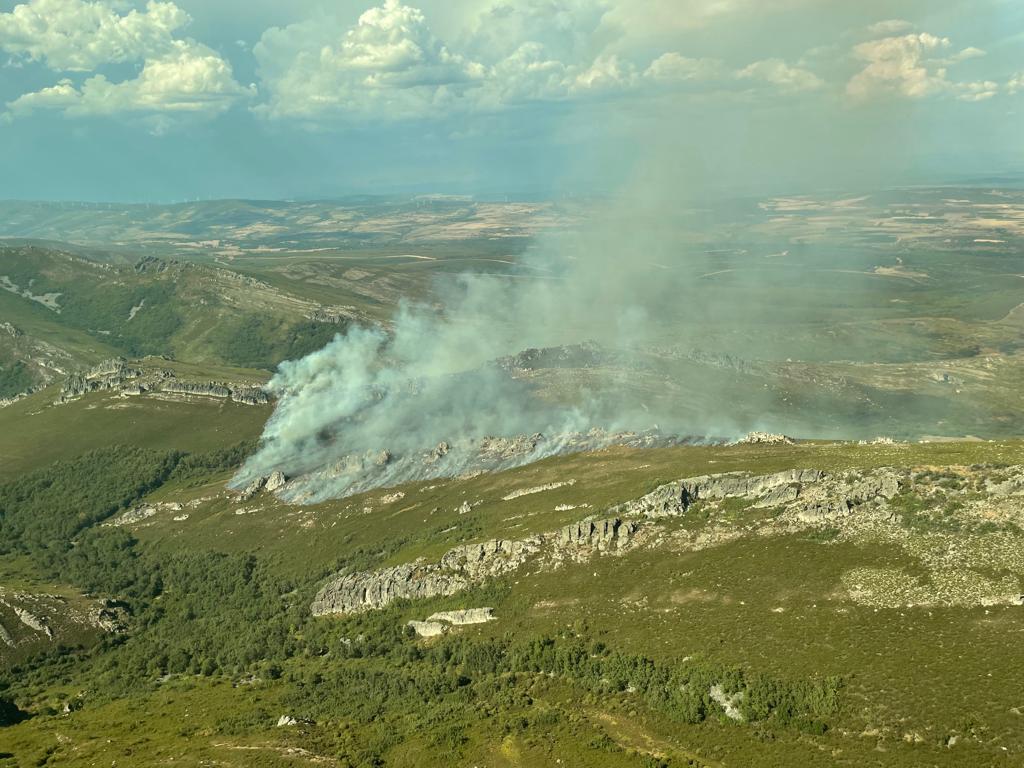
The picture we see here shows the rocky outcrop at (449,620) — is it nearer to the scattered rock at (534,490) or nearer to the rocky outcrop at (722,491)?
the rocky outcrop at (722,491)

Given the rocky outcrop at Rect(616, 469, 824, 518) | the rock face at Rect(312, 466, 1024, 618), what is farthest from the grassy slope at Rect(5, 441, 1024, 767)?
the rocky outcrop at Rect(616, 469, 824, 518)

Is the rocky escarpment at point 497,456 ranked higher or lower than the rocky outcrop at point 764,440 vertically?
lower

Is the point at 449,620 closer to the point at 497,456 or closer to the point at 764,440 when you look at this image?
the point at 497,456

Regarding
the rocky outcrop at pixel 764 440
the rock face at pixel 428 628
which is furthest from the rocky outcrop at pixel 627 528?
the rocky outcrop at pixel 764 440

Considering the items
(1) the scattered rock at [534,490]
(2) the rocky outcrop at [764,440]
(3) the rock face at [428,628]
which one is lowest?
(3) the rock face at [428,628]

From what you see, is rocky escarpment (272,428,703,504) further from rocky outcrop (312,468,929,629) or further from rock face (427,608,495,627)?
rock face (427,608,495,627)

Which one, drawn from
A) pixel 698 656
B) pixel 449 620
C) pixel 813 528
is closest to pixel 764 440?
pixel 813 528

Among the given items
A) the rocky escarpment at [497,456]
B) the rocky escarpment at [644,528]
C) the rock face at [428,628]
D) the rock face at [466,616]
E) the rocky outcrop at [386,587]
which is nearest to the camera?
the rocky escarpment at [644,528]

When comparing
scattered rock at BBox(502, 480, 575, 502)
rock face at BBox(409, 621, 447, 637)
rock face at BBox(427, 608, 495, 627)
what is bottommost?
rock face at BBox(409, 621, 447, 637)

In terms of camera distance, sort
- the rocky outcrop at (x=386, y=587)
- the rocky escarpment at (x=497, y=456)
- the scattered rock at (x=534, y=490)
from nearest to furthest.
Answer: the rocky outcrop at (x=386, y=587), the scattered rock at (x=534, y=490), the rocky escarpment at (x=497, y=456)
